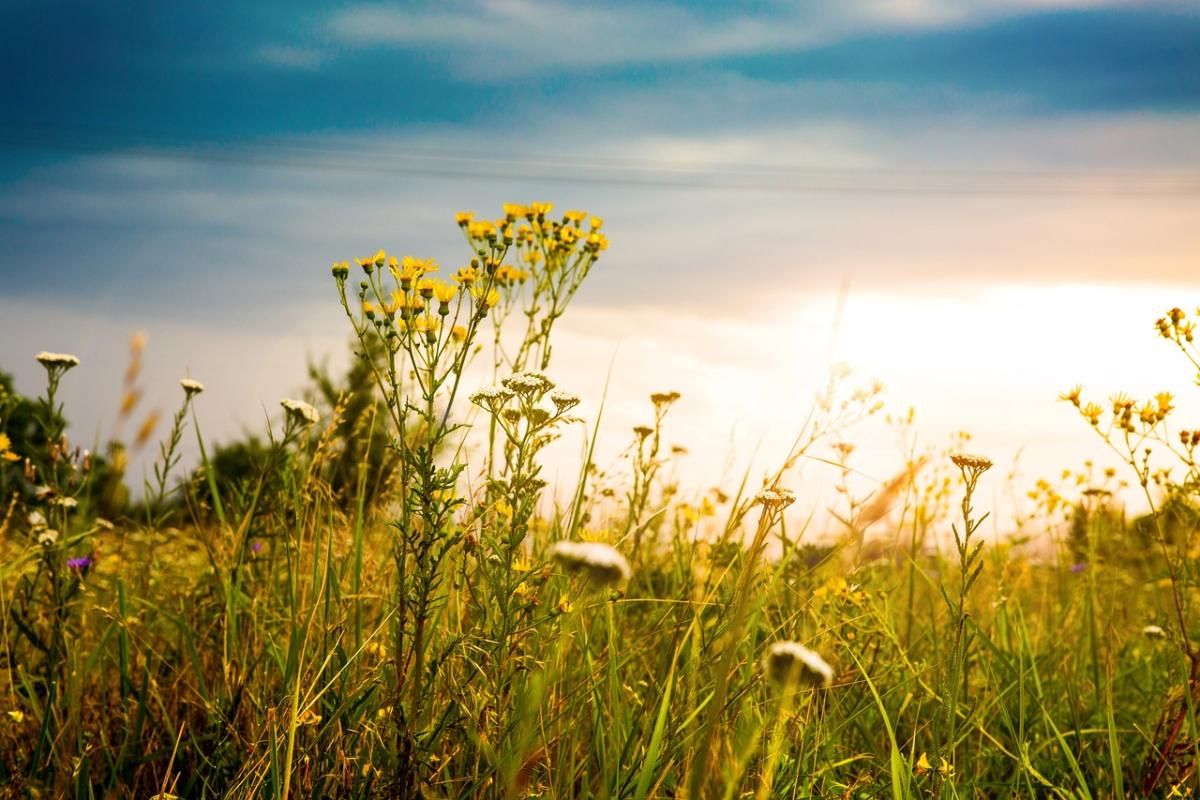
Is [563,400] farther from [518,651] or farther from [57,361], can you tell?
[57,361]

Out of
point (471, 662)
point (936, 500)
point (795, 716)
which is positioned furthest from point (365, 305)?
point (936, 500)

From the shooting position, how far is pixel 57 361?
3094 millimetres

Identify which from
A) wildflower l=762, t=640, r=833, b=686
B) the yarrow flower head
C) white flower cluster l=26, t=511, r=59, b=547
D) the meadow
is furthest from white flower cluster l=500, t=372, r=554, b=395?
the yarrow flower head

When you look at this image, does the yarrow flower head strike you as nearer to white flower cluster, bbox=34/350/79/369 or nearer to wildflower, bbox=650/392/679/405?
white flower cluster, bbox=34/350/79/369

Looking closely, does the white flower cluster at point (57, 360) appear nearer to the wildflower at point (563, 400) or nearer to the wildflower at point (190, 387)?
the wildflower at point (190, 387)

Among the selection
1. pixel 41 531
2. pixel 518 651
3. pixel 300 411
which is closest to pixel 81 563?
pixel 41 531

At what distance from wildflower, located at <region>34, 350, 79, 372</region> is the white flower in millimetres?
779

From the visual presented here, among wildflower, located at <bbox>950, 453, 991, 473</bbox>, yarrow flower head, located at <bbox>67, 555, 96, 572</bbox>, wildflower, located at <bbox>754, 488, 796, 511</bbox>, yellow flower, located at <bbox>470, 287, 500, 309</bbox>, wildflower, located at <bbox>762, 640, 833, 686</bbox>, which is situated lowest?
yarrow flower head, located at <bbox>67, 555, 96, 572</bbox>

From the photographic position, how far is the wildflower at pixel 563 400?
6.65 ft

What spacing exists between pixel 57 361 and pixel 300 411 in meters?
0.87

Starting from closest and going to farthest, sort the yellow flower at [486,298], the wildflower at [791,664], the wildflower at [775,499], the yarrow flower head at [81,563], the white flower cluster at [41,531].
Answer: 1. the wildflower at [791,664]
2. the wildflower at [775,499]
3. the yellow flower at [486,298]
4. the white flower cluster at [41,531]
5. the yarrow flower head at [81,563]

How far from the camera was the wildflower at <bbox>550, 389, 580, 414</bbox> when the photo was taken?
2.03 meters

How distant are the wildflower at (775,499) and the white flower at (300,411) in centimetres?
153

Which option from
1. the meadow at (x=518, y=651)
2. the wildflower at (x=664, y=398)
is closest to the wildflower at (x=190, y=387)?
the meadow at (x=518, y=651)
